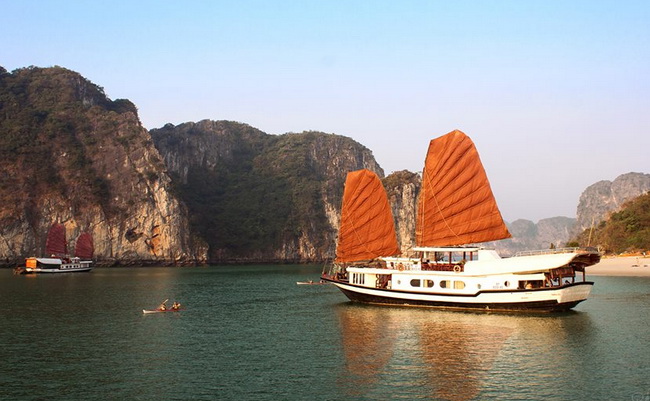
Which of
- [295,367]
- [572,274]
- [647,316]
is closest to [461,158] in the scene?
[572,274]

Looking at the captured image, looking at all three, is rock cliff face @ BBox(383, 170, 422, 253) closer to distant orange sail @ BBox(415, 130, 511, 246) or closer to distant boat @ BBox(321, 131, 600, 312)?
distant boat @ BBox(321, 131, 600, 312)

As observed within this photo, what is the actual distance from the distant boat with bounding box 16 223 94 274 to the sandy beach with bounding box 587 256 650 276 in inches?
2701

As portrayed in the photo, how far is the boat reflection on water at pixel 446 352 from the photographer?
1805 cm

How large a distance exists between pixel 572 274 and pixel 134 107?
123 metres

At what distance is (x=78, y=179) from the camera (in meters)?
104

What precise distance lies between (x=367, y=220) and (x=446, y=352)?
1773 cm

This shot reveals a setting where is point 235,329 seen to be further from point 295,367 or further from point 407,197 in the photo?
point 407,197

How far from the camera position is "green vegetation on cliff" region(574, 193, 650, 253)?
83.1 m

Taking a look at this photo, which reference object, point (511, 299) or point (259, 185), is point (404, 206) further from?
point (511, 299)

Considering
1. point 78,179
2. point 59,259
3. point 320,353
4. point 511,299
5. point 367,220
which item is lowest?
point 320,353

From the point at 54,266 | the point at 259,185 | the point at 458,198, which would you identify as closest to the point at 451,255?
the point at 458,198

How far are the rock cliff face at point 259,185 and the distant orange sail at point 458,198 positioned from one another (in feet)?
319

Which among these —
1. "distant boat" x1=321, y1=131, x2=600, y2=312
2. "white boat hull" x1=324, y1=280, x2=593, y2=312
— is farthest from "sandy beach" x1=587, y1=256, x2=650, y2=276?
"white boat hull" x1=324, y1=280, x2=593, y2=312

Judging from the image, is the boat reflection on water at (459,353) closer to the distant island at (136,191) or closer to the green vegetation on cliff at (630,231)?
the green vegetation on cliff at (630,231)
